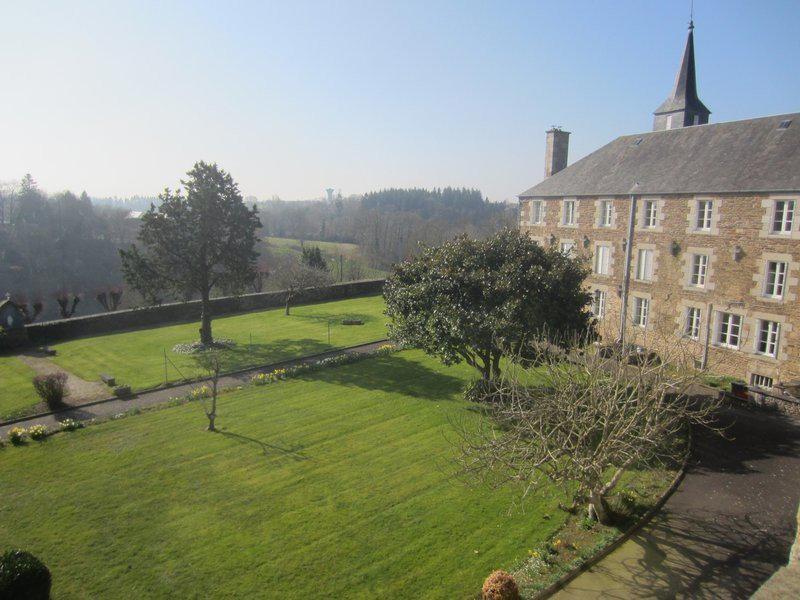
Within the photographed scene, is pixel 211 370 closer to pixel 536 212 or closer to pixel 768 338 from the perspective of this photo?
pixel 536 212

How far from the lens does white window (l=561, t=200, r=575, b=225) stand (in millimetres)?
30370

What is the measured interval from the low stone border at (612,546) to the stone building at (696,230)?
6.70m

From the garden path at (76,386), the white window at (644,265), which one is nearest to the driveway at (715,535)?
the white window at (644,265)

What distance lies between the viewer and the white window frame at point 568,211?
30328mm

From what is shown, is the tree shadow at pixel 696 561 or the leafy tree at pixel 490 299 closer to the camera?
the tree shadow at pixel 696 561

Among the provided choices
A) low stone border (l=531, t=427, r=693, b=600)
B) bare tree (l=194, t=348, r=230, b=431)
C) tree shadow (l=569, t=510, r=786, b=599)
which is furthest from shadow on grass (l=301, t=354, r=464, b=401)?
tree shadow (l=569, t=510, r=786, b=599)

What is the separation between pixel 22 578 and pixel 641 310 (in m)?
26.7

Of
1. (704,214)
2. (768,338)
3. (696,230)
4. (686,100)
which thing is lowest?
(768,338)

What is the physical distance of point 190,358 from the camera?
82.1ft

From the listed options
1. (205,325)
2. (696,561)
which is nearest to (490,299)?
(696,561)

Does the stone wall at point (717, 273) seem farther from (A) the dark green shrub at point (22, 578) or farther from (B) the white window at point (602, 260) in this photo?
(A) the dark green shrub at point (22, 578)

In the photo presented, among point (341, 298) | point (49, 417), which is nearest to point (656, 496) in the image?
point (49, 417)

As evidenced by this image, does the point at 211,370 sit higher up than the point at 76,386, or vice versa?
the point at 211,370

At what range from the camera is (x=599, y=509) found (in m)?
11.4
